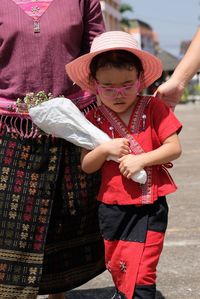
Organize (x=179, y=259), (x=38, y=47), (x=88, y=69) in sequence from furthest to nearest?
1. (x=179, y=259)
2. (x=38, y=47)
3. (x=88, y=69)

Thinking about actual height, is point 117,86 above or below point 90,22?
below

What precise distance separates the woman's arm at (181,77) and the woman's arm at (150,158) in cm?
36

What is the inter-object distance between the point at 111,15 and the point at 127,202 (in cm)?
5565

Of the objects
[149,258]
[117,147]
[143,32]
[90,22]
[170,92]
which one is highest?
[143,32]

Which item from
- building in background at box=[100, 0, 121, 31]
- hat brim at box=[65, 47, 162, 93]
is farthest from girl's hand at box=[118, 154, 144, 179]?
building in background at box=[100, 0, 121, 31]

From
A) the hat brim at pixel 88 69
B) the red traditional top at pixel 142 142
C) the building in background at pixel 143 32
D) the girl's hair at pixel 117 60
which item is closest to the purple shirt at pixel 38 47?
the hat brim at pixel 88 69

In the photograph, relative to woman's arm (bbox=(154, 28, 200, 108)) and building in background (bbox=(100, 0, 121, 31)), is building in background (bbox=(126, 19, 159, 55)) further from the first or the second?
woman's arm (bbox=(154, 28, 200, 108))

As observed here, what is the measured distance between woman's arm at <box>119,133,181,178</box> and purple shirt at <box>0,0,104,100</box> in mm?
602

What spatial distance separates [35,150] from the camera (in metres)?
3.21

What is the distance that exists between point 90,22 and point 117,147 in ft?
2.60

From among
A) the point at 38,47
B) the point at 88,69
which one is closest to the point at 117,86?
the point at 88,69

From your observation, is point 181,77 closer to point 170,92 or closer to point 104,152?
point 170,92

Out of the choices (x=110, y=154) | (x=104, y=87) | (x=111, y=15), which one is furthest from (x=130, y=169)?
(x=111, y=15)

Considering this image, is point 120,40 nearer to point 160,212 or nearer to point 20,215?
point 160,212
